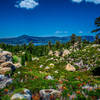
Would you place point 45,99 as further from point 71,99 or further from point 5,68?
point 5,68

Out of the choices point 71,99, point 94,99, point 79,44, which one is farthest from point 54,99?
point 79,44

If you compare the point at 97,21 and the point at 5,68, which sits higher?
the point at 97,21

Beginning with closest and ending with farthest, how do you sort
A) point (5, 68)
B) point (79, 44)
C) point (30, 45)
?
point (5, 68) < point (79, 44) < point (30, 45)

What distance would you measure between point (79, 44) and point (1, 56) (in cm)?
5943

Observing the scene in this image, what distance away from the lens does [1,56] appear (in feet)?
74.2

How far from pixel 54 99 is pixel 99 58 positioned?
27844mm

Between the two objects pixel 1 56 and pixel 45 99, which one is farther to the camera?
pixel 1 56

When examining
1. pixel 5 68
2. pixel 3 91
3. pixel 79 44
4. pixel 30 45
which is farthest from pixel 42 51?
pixel 3 91

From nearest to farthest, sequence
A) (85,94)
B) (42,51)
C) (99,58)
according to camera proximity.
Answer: (85,94) → (99,58) → (42,51)

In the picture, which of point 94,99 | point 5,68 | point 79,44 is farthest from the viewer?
point 79,44

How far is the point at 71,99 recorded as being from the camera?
7.29m

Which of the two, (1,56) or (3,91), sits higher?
(1,56)

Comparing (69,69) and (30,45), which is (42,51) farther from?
(69,69)

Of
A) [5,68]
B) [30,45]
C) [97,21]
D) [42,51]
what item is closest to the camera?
[97,21]
